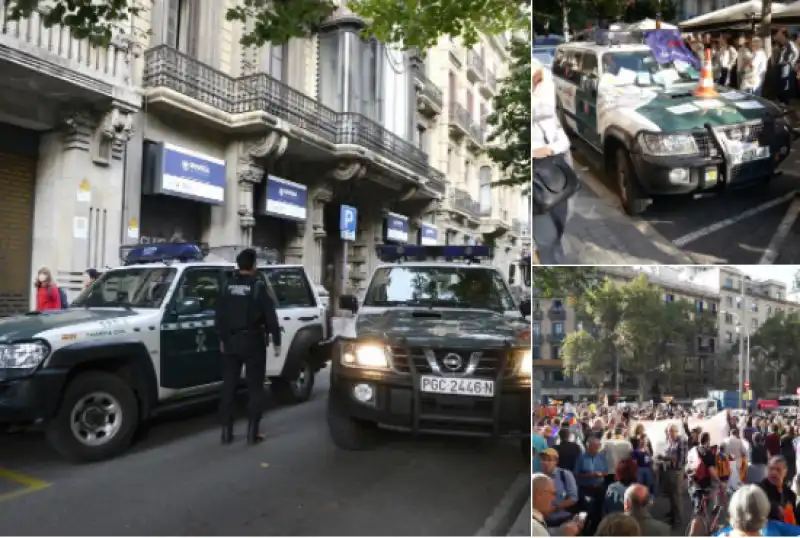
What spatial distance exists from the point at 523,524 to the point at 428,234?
3659mm

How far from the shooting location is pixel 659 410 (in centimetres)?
312

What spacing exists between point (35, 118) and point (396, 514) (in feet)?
19.2

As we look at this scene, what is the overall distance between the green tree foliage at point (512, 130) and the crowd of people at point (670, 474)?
2.39 meters

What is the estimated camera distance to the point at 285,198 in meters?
7.80

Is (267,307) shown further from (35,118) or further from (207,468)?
(35,118)

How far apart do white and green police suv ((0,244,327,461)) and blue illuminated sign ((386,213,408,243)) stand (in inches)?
51.0

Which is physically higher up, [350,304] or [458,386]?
[350,304]

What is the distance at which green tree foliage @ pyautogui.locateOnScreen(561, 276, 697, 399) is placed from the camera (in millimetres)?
3086

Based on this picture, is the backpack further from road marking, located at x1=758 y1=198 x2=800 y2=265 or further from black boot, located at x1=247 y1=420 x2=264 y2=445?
road marking, located at x1=758 y1=198 x2=800 y2=265

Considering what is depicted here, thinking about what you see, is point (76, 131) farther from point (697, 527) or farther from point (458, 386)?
point (697, 527)

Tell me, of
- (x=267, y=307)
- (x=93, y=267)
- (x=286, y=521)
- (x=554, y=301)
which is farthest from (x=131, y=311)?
(x=554, y=301)

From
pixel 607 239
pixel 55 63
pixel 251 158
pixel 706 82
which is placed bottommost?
pixel 607 239

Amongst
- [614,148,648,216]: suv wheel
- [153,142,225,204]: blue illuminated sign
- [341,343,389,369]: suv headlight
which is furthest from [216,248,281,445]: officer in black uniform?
[614,148,648,216]: suv wheel

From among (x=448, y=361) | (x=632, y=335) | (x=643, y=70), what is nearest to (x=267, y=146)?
(x=448, y=361)
